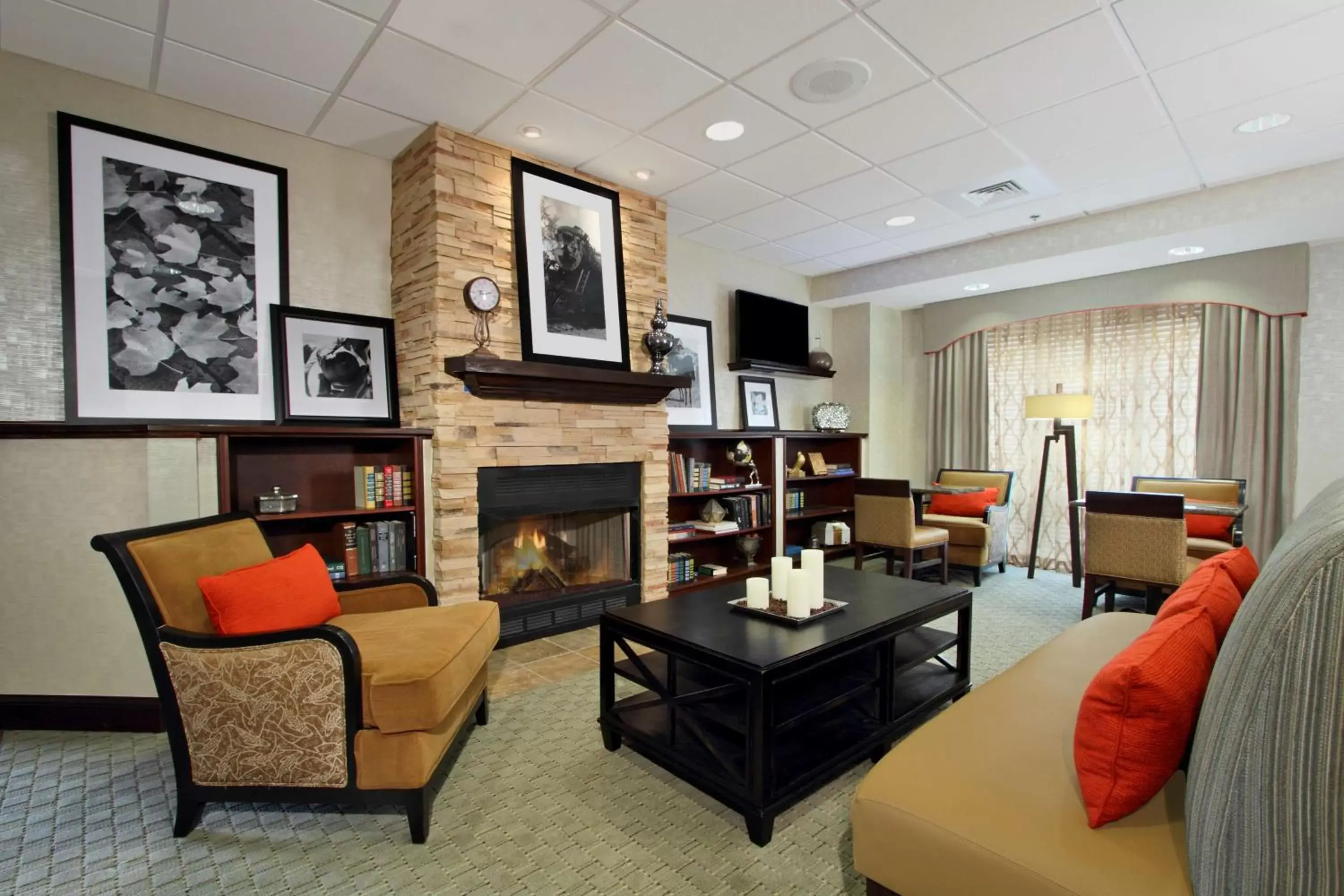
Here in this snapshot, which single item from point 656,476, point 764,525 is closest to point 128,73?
point 656,476

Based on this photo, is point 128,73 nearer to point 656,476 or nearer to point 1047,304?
point 656,476

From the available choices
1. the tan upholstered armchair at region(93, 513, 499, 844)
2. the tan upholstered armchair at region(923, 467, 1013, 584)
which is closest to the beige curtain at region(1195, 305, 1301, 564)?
the tan upholstered armchair at region(923, 467, 1013, 584)

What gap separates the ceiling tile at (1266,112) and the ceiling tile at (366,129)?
389cm

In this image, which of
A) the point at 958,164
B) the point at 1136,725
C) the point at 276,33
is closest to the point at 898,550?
the point at 958,164

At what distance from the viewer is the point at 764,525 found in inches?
200

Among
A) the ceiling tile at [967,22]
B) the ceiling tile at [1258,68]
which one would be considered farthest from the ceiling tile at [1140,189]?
the ceiling tile at [967,22]

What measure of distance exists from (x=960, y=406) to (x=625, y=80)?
4.59 m

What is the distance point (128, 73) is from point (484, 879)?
347cm

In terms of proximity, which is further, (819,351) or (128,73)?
(819,351)

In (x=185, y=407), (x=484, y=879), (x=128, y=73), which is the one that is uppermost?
(x=128, y=73)

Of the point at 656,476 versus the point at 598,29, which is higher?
the point at 598,29

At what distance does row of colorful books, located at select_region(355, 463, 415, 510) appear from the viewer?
10.7ft

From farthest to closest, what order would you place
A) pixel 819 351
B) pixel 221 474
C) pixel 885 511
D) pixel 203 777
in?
pixel 819 351 < pixel 885 511 < pixel 221 474 < pixel 203 777

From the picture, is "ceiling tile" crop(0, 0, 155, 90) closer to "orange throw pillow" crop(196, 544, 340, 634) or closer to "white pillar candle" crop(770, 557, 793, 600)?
"orange throw pillow" crop(196, 544, 340, 634)
